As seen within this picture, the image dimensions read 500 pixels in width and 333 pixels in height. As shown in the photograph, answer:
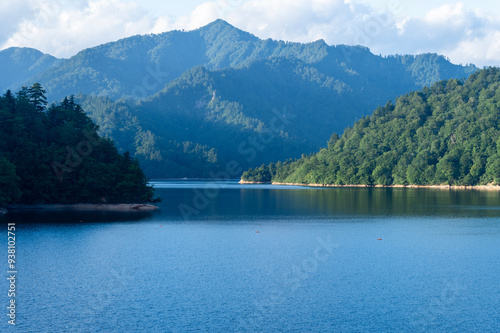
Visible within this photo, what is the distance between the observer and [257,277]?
50375 millimetres

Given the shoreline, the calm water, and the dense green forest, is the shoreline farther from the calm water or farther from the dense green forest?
the calm water

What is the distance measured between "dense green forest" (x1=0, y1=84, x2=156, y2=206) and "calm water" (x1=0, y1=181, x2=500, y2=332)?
68.8ft

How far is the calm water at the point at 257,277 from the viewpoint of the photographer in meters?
38.2

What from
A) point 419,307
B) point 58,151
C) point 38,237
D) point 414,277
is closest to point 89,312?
point 419,307

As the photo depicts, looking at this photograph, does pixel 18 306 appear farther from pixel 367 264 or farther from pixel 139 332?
pixel 367 264

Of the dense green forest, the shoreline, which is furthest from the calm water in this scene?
the shoreline

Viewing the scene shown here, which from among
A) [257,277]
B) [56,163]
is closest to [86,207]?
[56,163]

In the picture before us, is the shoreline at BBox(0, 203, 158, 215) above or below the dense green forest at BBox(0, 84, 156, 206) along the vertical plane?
below

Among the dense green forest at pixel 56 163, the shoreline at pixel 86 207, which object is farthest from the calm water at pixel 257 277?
the shoreline at pixel 86 207

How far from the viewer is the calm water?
125 ft

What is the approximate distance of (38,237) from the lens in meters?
73.6

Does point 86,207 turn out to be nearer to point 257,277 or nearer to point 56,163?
point 56,163

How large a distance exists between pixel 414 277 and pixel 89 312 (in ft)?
89.9

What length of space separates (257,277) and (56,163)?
247 feet
